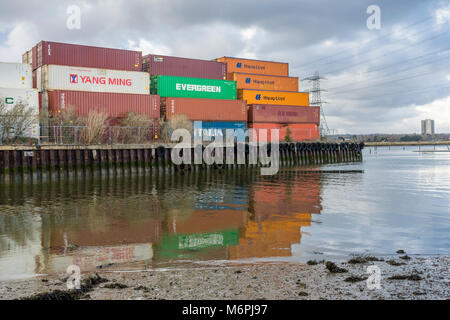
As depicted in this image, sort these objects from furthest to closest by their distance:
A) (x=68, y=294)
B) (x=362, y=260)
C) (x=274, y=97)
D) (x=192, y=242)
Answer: (x=274, y=97), (x=192, y=242), (x=362, y=260), (x=68, y=294)

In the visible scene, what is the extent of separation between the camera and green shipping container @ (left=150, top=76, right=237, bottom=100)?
43.1m

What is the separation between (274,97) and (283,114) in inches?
125

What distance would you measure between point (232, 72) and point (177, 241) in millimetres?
48942

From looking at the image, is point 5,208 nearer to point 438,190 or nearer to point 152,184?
point 152,184

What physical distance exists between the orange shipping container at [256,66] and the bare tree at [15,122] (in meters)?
33.7

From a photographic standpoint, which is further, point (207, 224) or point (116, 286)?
point (207, 224)

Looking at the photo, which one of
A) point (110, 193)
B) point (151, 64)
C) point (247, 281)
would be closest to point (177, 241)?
point (247, 281)

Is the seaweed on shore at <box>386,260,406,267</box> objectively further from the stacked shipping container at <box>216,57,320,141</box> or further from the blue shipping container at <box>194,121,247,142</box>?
the stacked shipping container at <box>216,57,320,141</box>

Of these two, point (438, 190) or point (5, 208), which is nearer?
point (5, 208)

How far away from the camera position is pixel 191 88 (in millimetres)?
45219

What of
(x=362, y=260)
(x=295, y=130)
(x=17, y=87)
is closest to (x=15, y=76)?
(x=17, y=87)

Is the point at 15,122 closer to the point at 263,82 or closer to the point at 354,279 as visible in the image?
the point at 354,279

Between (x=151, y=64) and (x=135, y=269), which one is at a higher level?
(x=151, y=64)

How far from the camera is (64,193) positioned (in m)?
21.6
